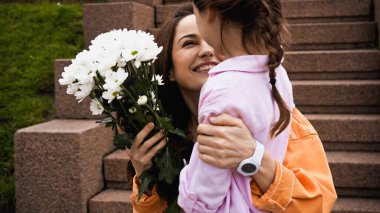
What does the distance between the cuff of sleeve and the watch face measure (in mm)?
89

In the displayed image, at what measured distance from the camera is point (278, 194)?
1.18 metres

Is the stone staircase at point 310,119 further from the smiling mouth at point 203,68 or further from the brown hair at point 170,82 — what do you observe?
the smiling mouth at point 203,68

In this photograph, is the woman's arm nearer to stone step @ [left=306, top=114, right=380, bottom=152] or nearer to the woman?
the woman

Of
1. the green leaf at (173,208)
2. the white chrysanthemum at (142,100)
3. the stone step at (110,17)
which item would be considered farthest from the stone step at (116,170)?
the white chrysanthemum at (142,100)

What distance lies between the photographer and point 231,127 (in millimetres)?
1117

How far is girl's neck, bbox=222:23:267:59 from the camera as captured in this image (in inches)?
44.5

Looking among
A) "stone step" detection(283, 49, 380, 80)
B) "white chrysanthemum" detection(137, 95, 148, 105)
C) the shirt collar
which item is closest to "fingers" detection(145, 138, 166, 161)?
"white chrysanthemum" detection(137, 95, 148, 105)

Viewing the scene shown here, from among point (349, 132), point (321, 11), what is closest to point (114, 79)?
point (349, 132)

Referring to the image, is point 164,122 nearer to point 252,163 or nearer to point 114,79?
point 114,79

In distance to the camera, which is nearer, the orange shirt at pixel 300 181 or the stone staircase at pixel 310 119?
the orange shirt at pixel 300 181

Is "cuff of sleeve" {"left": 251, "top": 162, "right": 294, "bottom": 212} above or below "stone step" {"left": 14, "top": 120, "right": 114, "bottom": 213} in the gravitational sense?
above

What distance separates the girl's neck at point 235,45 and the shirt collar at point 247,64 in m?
0.03

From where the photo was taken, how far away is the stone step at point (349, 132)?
2949 millimetres

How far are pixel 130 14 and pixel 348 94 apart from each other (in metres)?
1.94
